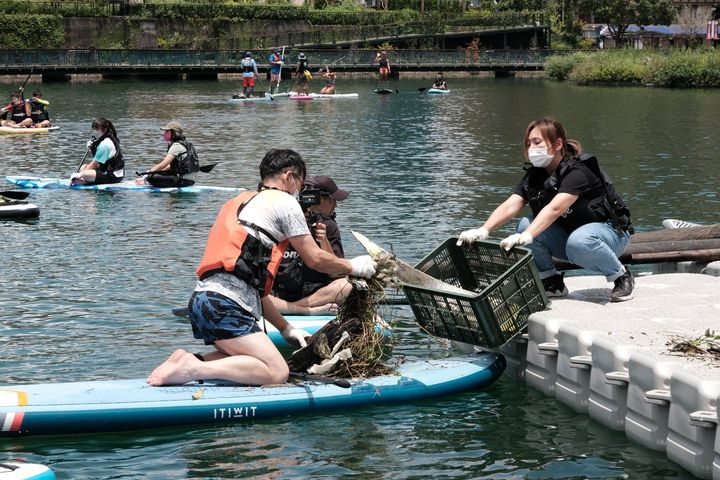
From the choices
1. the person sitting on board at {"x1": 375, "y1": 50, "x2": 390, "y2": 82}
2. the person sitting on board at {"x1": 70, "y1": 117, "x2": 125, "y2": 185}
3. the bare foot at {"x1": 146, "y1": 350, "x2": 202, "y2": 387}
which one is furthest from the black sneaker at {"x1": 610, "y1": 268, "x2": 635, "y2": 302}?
the person sitting on board at {"x1": 375, "y1": 50, "x2": 390, "y2": 82}

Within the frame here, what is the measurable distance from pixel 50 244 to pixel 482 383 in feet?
31.8

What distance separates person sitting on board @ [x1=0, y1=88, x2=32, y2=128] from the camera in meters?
37.1

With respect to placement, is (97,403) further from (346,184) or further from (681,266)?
(346,184)

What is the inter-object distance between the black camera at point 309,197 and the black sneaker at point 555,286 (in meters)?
2.31

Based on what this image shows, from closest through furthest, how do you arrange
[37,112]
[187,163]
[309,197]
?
[309,197]
[187,163]
[37,112]

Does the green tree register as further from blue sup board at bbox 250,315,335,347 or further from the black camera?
blue sup board at bbox 250,315,335,347

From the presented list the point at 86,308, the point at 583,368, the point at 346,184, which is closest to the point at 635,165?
the point at 346,184

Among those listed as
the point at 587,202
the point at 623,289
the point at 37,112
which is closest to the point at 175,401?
the point at 587,202

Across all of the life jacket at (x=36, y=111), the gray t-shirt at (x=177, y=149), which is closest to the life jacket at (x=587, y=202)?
the gray t-shirt at (x=177, y=149)

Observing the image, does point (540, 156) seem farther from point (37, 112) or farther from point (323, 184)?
point (37, 112)

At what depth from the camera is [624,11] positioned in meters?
107

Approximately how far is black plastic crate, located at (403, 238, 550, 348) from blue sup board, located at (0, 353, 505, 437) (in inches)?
18.5

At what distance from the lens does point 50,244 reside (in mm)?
18375

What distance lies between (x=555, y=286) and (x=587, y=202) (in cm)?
92
